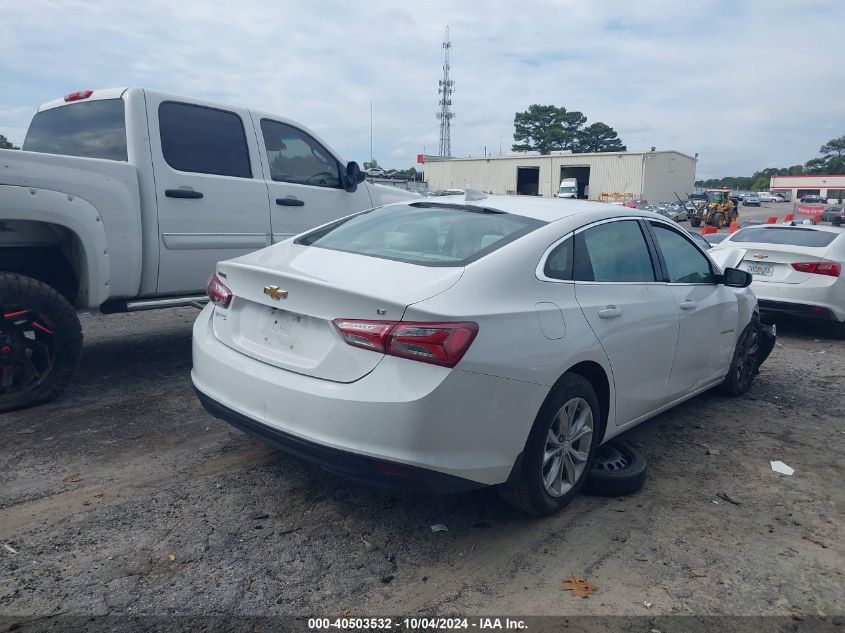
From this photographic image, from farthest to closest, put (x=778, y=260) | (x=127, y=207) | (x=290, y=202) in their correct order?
1. (x=778, y=260)
2. (x=290, y=202)
3. (x=127, y=207)

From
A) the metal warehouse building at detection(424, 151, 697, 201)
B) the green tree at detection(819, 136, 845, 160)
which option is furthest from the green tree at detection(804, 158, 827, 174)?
the metal warehouse building at detection(424, 151, 697, 201)

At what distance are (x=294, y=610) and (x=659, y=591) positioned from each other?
5.17 feet

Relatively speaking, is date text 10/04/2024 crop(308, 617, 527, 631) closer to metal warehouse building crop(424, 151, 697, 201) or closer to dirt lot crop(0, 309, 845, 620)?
dirt lot crop(0, 309, 845, 620)

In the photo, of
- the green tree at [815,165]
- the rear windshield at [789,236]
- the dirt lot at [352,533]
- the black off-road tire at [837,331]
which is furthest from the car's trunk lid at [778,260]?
the green tree at [815,165]

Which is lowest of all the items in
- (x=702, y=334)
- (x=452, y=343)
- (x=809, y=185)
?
(x=809, y=185)

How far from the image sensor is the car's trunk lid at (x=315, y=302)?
302cm

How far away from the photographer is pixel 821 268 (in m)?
8.34

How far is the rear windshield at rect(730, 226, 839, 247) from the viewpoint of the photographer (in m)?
8.80

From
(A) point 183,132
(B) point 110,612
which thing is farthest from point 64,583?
(A) point 183,132

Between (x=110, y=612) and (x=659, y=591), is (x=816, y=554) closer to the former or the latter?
(x=659, y=591)

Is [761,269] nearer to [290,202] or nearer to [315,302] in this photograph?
[290,202]

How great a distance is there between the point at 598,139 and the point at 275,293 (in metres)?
108

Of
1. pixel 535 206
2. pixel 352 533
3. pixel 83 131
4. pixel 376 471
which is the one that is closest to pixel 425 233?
pixel 535 206

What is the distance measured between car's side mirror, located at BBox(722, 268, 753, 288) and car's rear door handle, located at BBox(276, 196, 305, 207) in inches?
146
